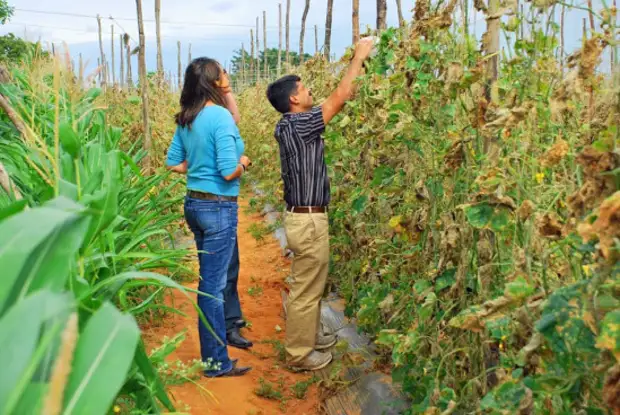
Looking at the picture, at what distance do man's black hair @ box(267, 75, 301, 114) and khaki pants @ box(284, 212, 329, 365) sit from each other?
0.63m

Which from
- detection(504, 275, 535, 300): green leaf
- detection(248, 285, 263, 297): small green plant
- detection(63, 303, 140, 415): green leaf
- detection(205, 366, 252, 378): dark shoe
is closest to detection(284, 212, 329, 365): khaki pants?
detection(205, 366, 252, 378): dark shoe

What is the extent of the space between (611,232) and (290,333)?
2.93m

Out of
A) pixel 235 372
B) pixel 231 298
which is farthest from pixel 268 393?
pixel 231 298

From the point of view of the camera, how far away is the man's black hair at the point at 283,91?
375 cm

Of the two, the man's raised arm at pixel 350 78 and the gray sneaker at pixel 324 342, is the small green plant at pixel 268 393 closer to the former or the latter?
the gray sneaker at pixel 324 342

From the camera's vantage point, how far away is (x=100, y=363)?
1.00 m

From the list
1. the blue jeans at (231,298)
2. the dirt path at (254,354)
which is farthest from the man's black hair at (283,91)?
the dirt path at (254,354)

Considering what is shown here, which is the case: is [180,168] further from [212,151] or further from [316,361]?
[316,361]

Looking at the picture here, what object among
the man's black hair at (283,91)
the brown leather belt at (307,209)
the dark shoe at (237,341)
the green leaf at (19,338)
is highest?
the man's black hair at (283,91)

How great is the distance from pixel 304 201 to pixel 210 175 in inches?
21.6

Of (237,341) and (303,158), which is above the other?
(303,158)

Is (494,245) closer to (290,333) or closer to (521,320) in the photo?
(521,320)

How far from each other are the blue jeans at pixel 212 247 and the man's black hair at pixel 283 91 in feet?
2.03

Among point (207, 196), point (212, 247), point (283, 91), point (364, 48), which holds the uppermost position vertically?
point (364, 48)
